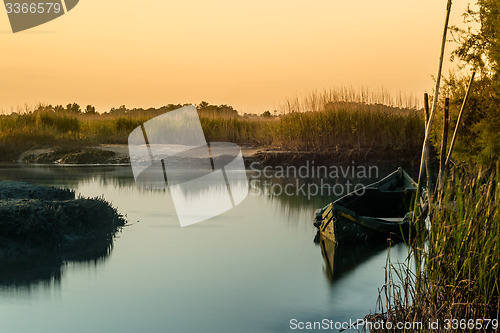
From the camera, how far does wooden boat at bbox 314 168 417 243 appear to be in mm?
9867

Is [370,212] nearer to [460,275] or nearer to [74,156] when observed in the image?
[460,275]

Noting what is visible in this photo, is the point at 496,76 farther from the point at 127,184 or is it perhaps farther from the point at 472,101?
the point at 127,184

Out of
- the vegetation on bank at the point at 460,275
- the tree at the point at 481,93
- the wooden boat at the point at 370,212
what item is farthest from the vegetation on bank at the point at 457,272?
the tree at the point at 481,93

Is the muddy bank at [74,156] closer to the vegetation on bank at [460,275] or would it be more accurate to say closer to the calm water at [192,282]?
the calm water at [192,282]

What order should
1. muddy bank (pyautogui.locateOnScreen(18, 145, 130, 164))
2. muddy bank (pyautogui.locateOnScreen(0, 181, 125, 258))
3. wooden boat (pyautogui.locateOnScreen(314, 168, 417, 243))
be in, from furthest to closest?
muddy bank (pyautogui.locateOnScreen(18, 145, 130, 164)) → wooden boat (pyautogui.locateOnScreen(314, 168, 417, 243)) → muddy bank (pyautogui.locateOnScreen(0, 181, 125, 258))

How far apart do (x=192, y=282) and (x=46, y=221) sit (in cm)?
269

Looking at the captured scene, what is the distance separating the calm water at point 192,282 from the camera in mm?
6996

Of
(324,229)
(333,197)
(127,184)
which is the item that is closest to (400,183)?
(324,229)

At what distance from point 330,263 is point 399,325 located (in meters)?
4.20

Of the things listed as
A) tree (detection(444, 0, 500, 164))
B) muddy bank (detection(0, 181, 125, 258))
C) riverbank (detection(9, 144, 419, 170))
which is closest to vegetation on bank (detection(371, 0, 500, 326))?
muddy bank (detection(0, 181, 125, 258))

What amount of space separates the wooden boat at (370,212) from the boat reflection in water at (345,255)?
118mm

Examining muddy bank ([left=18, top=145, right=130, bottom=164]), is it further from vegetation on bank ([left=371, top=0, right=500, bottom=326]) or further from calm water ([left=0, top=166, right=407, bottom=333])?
vegetation on bank ([left=371, top=0, right=500, bottom=326])

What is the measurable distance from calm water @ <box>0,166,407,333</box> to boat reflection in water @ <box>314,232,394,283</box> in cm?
1

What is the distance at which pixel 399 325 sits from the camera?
17.6 feet
